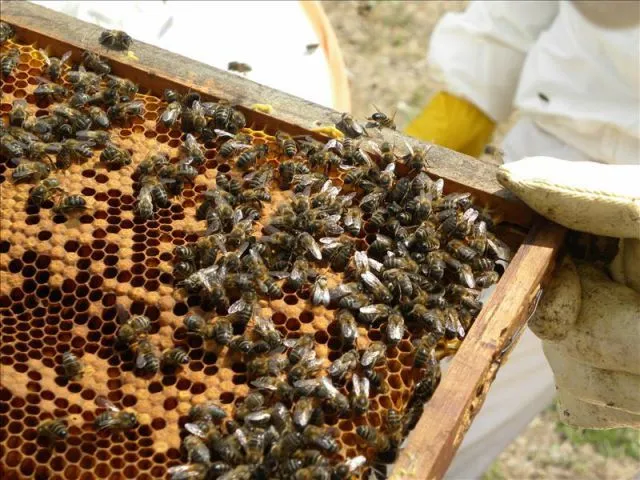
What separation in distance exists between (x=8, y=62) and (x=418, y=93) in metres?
6.62

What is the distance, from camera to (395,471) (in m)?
2.56

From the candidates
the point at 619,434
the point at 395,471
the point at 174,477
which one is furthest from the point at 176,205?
the point at 619,434

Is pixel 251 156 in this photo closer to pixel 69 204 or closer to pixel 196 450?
pixel 69 204

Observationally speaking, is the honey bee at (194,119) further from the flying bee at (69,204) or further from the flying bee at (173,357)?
the flying bee at (173,357)

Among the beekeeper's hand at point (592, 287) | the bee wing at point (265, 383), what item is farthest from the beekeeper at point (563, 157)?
the bee wing at point (265, 383)

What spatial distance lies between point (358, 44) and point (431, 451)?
8238 millimetres

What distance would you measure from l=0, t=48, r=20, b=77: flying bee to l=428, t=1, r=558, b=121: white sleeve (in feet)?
12.4

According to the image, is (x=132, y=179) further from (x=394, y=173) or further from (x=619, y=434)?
(x=619, y=434)

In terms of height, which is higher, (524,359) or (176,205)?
(176,205)

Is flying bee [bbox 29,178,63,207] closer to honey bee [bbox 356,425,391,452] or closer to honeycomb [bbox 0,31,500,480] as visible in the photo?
honeycomb [bbox 0,31,500,480]

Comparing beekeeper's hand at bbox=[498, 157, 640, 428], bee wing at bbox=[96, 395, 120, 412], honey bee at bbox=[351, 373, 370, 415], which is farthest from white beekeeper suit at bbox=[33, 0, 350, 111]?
bee wing at bbox=[96, 395, 120, 412]

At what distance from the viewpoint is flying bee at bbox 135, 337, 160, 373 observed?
9.29ft

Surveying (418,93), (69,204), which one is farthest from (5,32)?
(418,93)

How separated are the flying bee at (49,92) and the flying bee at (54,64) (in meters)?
0.06
